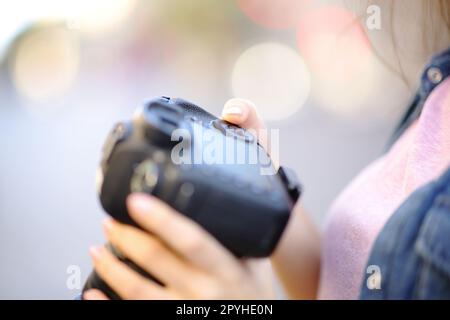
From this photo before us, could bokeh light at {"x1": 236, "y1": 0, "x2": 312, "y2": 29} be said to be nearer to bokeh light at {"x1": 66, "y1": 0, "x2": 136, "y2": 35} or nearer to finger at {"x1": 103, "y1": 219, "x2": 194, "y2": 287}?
bokeh light at {"x1": 66, "y1": 0, "x2": 136, "y2": 35}

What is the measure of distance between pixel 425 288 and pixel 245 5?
1361 millimetres

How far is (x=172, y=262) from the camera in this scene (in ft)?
0.84

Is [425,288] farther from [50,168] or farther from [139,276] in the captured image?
[50,168]

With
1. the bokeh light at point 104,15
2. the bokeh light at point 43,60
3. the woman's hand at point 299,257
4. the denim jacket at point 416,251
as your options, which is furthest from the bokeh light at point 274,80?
the denim jacket at point 416,251

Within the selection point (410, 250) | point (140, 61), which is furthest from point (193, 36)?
point (410, 250)

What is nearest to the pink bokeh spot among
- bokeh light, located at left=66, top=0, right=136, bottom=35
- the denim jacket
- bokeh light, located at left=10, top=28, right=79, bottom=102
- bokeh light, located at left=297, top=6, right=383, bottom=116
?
bokeh light, located at left=297, top=6, right=383, bottom=116

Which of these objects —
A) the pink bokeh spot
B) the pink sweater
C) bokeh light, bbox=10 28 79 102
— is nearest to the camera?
the pink sweater

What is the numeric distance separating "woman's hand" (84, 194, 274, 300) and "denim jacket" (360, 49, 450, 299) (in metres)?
0.08

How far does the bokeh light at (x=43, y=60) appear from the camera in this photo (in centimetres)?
156

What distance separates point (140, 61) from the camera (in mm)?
1614

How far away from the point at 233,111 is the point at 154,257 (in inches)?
7.2

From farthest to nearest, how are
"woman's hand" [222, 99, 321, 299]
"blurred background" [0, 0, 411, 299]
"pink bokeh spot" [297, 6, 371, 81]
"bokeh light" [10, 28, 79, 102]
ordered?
"bokeh light" [10, 28, 79, 102] < "pink bokeh spot" [297, 6, 371, 81] < "blurred background" [0, 0, 411, 299] < "woman's hand" [222, 99, 321, 299]

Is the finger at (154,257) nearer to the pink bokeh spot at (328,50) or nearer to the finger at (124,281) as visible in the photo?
the finger at (124,281)

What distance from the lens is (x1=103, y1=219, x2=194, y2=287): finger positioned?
0.26 m
